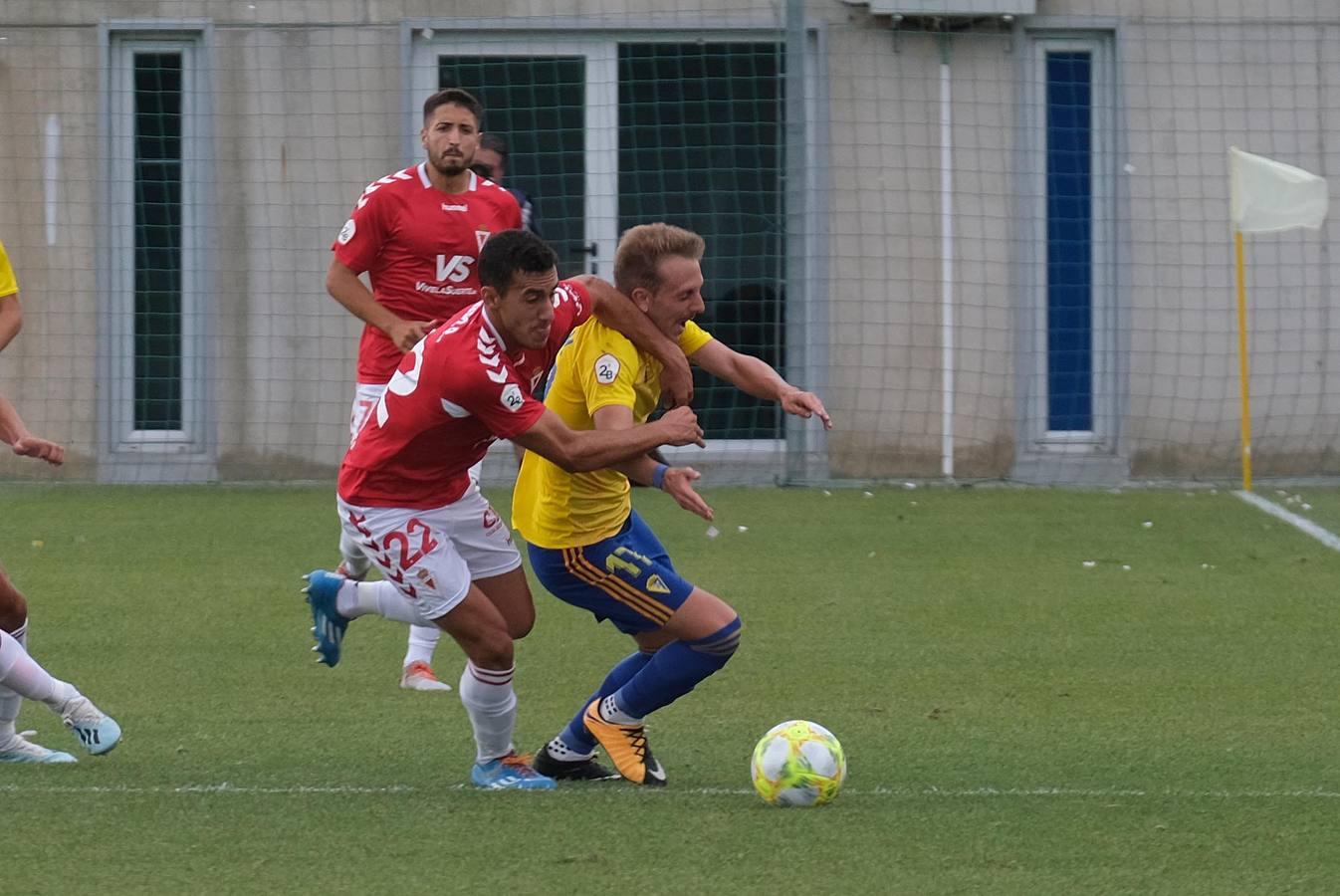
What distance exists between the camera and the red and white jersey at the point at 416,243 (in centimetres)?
714

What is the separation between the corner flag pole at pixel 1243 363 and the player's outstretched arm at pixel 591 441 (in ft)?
23.9

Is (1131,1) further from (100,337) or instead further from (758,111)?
(100,337)

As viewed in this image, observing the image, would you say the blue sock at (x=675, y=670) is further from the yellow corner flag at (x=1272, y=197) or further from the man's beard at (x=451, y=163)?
the yellow corner flag at (x=1272, y=197)

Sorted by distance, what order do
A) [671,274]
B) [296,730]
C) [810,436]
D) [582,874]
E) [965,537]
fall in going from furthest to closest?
[810,436]
[965,537]
[296,730]
[671,274]
[582,874]

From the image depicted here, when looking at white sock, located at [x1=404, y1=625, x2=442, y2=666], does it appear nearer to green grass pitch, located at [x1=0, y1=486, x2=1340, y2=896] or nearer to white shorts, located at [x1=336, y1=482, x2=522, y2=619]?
green grass pitch, located at [x1=0, y1=486, x2=1340, y2=896]

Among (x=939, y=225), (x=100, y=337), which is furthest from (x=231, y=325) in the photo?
(x=939, y=225)

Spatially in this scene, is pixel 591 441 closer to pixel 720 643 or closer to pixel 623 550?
pixel 623 550

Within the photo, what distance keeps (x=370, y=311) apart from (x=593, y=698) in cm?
196

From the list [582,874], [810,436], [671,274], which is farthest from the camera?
[810,436]

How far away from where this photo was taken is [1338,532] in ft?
33.2

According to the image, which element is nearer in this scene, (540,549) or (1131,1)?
(540,549)

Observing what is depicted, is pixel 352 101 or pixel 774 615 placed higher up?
pixel 352 101

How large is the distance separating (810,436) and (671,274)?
6815 mm

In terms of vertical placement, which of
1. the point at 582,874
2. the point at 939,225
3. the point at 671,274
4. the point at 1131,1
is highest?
the point at 1131,1
